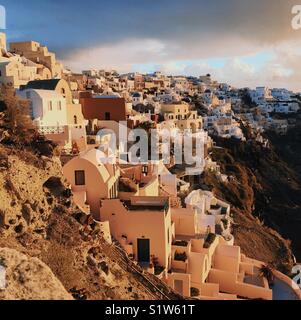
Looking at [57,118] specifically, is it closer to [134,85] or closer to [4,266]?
[4,266]

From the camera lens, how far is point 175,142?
99.0ft

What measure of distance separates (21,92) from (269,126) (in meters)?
55.5

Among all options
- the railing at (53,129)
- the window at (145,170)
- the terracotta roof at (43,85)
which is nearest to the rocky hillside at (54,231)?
the railing at (53,129)

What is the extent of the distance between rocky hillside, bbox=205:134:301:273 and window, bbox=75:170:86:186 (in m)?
11.5

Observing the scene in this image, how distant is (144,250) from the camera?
529 inches

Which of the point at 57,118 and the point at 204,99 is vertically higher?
the point at 204,99

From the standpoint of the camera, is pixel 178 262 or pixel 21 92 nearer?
pixel 178 262

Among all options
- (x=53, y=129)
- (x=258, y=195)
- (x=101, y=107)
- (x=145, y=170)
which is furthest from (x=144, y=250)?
(x=258, y=195)

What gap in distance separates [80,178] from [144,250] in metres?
3.52

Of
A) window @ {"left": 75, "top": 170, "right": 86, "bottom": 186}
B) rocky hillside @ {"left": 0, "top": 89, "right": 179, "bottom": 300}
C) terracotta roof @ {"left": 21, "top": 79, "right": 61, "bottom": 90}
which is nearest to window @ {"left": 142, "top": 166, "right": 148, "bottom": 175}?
window @ {"left": 75, "top": 170, "right": 86, "bottom": 186}

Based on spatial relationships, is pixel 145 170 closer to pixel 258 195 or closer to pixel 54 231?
pixel 54 231

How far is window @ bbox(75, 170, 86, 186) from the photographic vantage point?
46.7 feet
